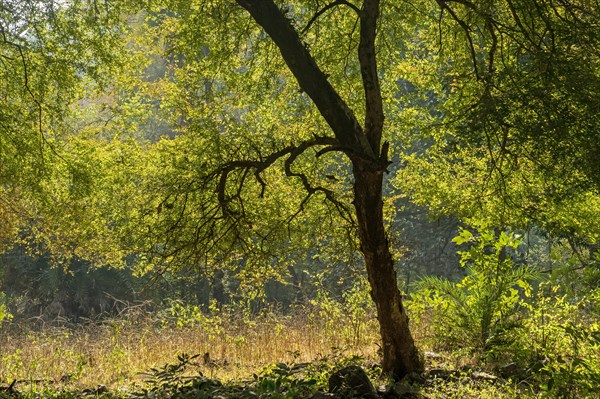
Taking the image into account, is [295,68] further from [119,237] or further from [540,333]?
[119,237]

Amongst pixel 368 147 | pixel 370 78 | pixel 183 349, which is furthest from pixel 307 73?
pixel 183 349

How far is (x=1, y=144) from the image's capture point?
372 inches

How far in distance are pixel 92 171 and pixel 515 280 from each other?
23.5 feet

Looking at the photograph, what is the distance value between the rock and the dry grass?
2448 millimetres

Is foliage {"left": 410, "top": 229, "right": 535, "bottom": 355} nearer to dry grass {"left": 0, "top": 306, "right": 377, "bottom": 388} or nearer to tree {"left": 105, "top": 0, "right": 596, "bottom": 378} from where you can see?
tree {"left": 105, "top": 0, "right": 596, "bottom": 378}

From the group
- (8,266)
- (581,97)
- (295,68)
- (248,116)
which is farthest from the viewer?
(8,266)

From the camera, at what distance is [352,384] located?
6.09 meters

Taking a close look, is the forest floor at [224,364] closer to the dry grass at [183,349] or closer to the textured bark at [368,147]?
the dry grass at [183,349]

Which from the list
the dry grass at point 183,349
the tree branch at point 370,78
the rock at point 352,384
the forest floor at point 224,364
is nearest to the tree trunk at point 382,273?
the forest floor at point 224,364

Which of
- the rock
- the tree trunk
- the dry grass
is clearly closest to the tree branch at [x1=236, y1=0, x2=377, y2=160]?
the tree trunk

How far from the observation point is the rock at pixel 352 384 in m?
5.96

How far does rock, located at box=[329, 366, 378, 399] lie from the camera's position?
19.6 feet

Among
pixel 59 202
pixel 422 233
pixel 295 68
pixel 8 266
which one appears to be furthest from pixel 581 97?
pixel 8 266

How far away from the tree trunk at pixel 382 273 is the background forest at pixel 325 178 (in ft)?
0.07
